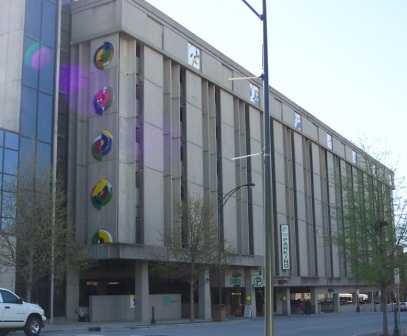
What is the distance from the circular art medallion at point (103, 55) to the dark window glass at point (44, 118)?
5146mm

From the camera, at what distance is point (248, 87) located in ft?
196

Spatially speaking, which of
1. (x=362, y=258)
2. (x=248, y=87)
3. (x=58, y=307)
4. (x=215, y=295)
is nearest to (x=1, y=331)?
(x=362, y=258)

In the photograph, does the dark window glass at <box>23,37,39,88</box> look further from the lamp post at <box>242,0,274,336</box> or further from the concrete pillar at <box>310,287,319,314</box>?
the concrete pillar at <box>310,287,319,314</box>

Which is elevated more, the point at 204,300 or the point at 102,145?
the point at 102,145

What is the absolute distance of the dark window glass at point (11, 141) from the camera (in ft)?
118

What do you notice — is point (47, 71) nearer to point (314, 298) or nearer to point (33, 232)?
point (33, 232)

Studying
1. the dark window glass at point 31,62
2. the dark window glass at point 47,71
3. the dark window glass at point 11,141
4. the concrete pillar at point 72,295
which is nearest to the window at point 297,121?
the dark window glass at point 47,71

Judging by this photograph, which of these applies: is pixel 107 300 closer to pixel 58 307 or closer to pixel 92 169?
pixel 58 307

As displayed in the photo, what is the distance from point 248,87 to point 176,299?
23.5 meters

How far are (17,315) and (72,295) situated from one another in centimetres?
1844

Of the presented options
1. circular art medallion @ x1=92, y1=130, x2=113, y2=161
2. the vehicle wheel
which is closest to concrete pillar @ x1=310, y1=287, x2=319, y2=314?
circular art medallion @ x1=92, y1=130, x2=113, y2=161

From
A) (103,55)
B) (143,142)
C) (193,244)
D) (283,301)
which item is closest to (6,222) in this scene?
(143,142)

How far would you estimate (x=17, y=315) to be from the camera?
22.1m

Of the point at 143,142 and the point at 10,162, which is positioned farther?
the point at 143,142
